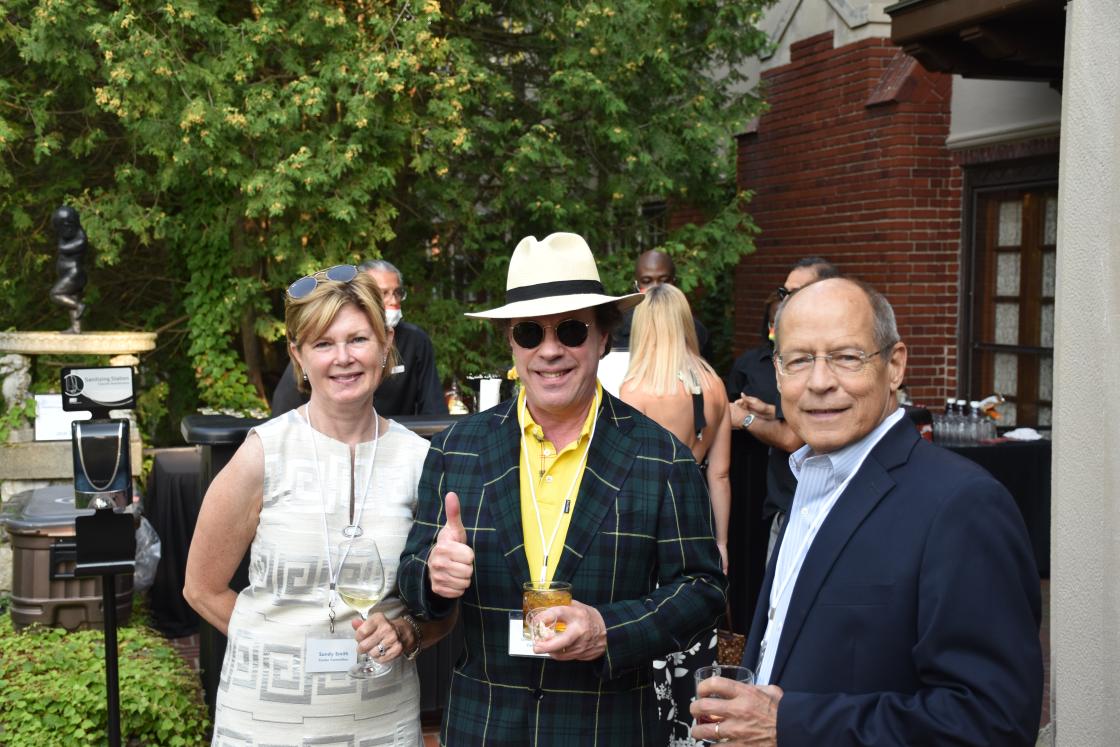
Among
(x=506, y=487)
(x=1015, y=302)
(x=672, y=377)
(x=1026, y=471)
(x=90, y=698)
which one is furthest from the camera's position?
(x=1015, y=302)

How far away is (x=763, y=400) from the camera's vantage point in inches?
235

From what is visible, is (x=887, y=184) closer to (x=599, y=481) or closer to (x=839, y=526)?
(x=599, y=481)

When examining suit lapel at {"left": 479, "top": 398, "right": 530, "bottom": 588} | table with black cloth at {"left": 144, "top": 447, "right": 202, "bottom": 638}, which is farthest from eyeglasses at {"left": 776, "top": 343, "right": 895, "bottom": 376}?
table with black cloth at {"left": 144, "top": 447, "right": 202, "bottom": 638}

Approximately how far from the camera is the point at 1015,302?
945 centimetres

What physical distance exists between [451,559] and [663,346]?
9.92 ft

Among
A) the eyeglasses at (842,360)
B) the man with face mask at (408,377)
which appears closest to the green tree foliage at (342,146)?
the man with face mask at (408,377)

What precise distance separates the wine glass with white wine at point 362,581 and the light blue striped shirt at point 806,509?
893 millimetres

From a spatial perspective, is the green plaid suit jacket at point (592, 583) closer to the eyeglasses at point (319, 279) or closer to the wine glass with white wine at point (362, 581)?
the wine glass with white wine at point (362, 581)

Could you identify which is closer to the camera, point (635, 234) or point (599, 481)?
point (599, 481)

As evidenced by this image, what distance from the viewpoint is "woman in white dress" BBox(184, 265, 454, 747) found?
2742 millimetres

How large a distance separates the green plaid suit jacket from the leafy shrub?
2355 millimetres

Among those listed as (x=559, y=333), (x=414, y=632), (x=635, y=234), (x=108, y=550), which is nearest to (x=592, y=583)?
(x=414, y=632)

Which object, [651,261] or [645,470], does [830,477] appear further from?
[651,261]

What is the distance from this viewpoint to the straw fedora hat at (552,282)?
2682 mm
